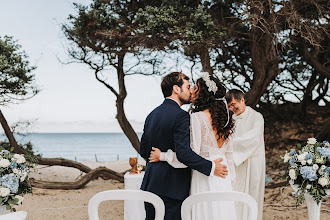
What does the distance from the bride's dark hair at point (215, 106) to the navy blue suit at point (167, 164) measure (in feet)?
0.49

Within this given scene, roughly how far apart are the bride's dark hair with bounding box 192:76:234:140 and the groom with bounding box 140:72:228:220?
0.08 metres

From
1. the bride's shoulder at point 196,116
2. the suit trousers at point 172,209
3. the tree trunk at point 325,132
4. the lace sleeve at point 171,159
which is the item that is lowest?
the suit trousers at point 172,209

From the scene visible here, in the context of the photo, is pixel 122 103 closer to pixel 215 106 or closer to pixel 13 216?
pixel 215 106

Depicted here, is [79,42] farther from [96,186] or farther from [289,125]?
[289,125]

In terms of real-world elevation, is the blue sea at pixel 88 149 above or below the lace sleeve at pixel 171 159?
below

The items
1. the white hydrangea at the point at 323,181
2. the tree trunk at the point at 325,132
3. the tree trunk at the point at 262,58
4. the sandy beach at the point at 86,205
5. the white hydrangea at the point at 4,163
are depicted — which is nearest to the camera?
the white hydrangea at the point at 323,181

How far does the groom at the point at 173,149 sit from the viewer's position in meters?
2.08

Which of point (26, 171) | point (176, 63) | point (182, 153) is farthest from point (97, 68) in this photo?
point (182, 153)

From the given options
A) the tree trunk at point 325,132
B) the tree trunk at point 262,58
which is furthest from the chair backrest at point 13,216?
the tree trunk at point 325,132

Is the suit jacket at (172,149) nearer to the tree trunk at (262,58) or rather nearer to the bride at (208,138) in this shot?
the bride at (208,138)

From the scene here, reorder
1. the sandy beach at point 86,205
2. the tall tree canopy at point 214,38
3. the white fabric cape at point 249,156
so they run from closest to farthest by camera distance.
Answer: the white fabric cape at point 249,156 < the tall tree canopy at point 214,38 < the sandy beach at point 86,205

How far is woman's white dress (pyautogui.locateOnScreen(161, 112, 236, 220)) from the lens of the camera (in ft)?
7.11

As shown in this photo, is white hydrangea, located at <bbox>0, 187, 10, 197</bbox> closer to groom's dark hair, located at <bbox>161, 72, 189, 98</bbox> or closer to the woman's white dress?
the woman's white dress

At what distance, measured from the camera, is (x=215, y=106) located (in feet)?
7.29
